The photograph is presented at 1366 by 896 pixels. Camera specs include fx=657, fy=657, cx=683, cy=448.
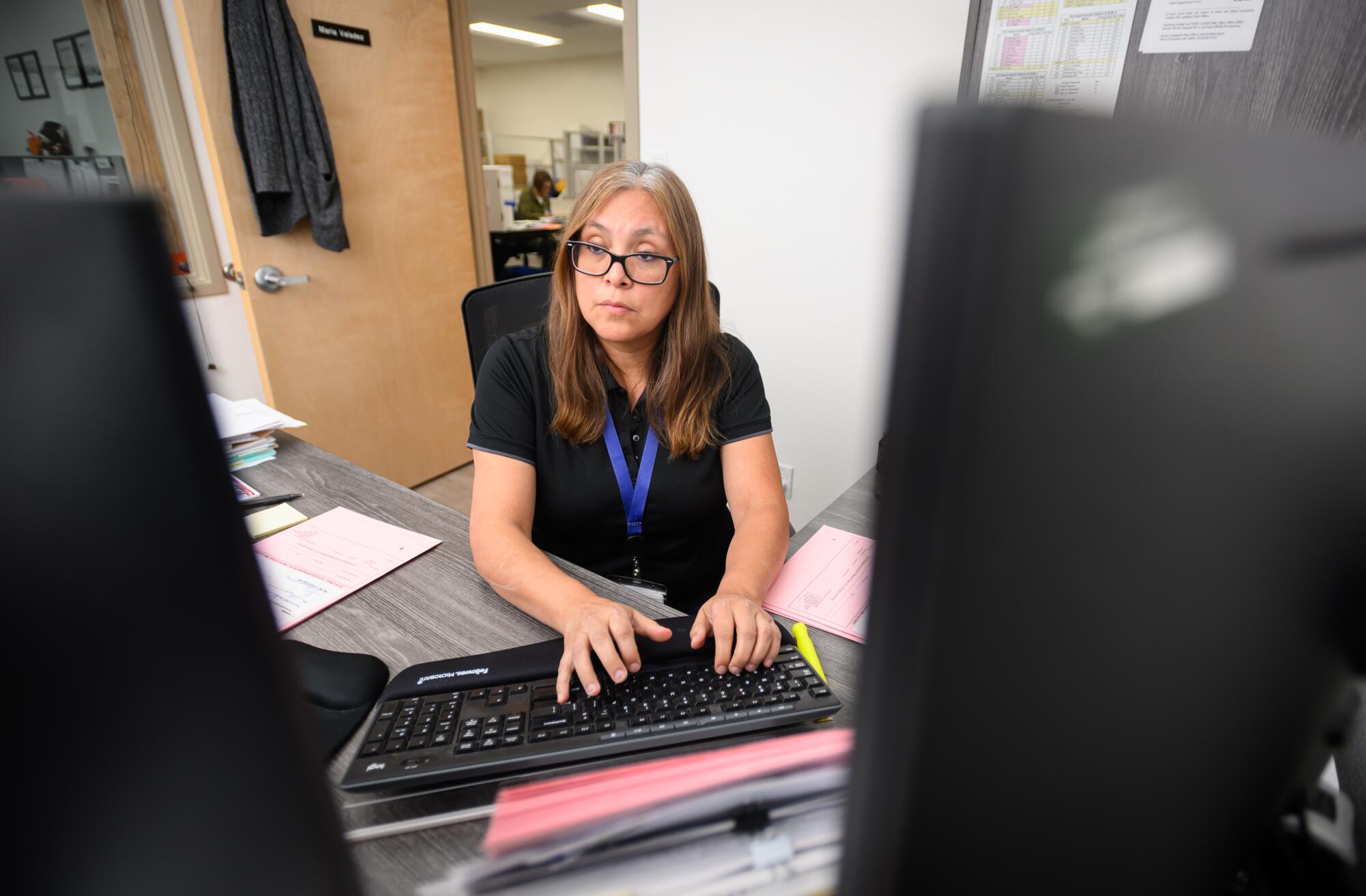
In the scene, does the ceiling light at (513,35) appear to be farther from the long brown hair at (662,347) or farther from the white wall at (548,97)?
the long brown hair at (662,347)

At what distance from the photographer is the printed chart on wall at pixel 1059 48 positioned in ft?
4.96

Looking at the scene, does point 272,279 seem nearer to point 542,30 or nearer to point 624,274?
point 624,274

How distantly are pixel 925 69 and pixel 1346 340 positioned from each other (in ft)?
6.22

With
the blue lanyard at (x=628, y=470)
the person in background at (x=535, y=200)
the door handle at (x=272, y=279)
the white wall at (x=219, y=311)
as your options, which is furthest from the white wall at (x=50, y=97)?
the person in background at (x=535, y=200)

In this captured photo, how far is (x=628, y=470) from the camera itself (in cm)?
123

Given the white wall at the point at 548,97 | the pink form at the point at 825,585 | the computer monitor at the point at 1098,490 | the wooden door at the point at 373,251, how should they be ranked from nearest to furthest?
the computer monitor at the point at 1098,490, the pink form at the point at 825,585, the wooden door at the point at 373,251, the white wall at the point at 548,97

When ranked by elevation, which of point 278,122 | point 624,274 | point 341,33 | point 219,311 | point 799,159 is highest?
point 341,33

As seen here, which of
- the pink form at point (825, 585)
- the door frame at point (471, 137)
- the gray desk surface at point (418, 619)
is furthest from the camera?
the door frame at point (471, 137)

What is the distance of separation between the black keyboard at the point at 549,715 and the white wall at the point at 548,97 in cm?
922

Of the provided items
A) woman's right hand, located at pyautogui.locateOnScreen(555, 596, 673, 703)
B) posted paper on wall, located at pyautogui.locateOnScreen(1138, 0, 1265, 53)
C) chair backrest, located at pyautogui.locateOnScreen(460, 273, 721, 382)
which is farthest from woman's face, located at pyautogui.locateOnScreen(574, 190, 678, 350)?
posted paper on wall, located at pyautogui.locateOnScreen(1138, 0, 1265, 53)

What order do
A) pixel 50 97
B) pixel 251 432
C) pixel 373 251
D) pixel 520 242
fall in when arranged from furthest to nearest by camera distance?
pixel 520 242 < pixel 373 251 < pixel 50 97 < pixel 251 432

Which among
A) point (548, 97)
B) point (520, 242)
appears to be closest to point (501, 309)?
point (520, 242)

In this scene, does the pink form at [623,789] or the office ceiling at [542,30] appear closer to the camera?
the pink form at [623,789]

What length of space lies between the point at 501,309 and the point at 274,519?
666mm
